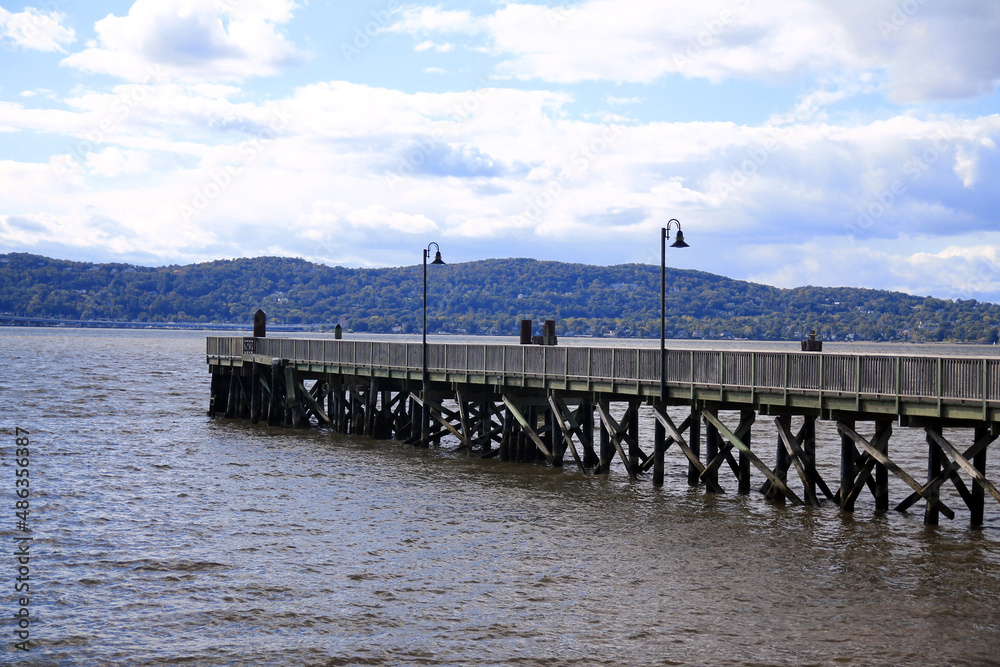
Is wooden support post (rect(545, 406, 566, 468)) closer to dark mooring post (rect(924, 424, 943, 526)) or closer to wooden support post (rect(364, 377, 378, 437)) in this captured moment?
wooden support post (rect(364, 377, 378, 437))

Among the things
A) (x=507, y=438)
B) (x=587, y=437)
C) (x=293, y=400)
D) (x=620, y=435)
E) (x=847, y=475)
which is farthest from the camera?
(x=293, y=400)

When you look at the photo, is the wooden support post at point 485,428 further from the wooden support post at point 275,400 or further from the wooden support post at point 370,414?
the wooden support post at point 275,400

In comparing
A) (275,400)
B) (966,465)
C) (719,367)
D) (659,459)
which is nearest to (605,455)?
(659,459)

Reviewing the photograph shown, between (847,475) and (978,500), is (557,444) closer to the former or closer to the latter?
→ (847,475)

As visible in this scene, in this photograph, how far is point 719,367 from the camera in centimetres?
2730

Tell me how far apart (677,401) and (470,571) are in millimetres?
11910

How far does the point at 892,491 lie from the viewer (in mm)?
29125

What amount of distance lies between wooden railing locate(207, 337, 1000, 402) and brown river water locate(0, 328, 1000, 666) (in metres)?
3.21

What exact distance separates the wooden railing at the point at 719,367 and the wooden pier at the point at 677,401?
0.04 m

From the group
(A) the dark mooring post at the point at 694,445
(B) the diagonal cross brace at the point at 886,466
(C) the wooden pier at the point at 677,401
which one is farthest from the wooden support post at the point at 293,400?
(B) the diagonal cross brace at the point at 886,466

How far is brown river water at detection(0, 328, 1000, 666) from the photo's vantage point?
15336mm

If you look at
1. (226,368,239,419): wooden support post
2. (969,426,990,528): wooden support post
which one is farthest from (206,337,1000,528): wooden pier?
(226,368,239,419): wooden support post

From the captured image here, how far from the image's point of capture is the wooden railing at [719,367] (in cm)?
2231

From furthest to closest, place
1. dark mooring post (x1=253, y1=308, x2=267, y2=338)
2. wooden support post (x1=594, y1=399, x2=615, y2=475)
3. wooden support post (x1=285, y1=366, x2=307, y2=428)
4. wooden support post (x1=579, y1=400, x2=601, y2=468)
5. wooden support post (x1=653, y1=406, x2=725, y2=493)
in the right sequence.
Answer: dark mooring post (x1=253, y1=308, x2=267, y2=338) → wooden support post (x1=285, y1=366, x2=307, y2=428) → wooden support post (x1=579, y1=400, x2=601, y2=468) → wooden support post (x1=594, y1=399, x2=615, y2=475) → wooden support post (x1=653, y1=406, x2=725, y2=493)
